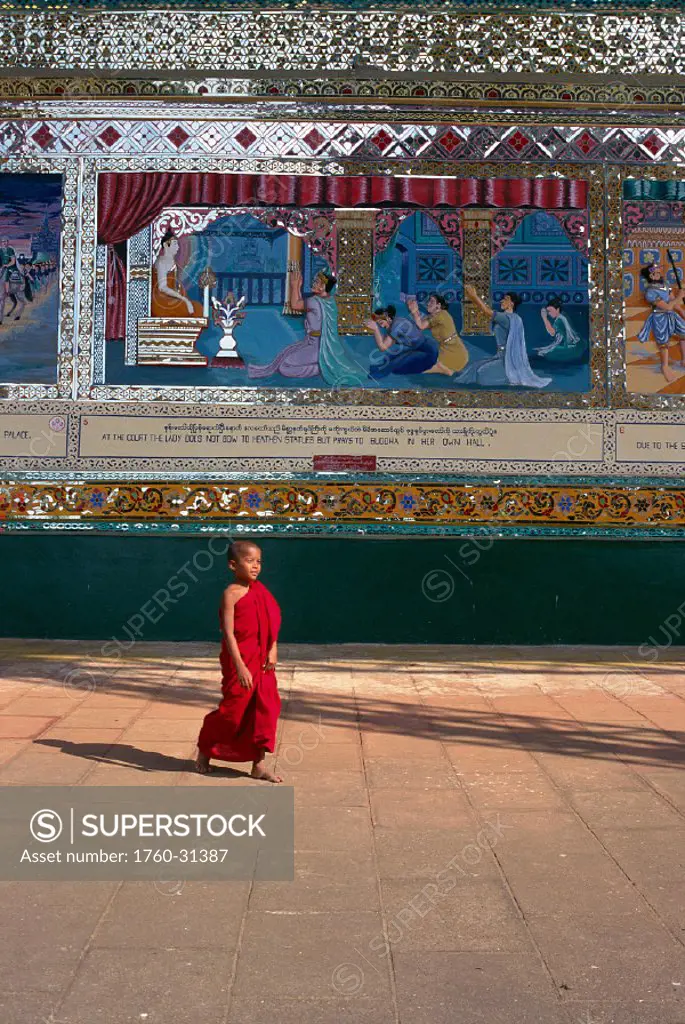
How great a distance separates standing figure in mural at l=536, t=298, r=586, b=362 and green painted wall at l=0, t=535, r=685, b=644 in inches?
72.0

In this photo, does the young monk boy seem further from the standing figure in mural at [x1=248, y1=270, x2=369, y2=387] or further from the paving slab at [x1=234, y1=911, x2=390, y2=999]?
the standing figure in mural at [x1=248, y1=270, x2=369, y2=387]

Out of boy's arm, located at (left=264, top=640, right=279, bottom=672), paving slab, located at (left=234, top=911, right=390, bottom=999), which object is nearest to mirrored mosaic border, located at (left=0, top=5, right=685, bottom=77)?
boy's arm, located at (left=264, top=640, right=279, bottom=672)

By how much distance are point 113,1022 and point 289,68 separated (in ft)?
30.0

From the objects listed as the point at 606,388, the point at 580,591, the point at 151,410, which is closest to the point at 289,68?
the point at 151,410

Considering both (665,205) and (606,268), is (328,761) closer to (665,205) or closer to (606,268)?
(606,268)

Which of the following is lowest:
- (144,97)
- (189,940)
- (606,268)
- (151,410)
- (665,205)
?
(189,940)

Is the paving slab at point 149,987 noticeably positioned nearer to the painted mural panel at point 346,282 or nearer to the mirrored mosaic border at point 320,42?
the painted mural panel at point 346,282

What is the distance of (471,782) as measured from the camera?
14.9 feet

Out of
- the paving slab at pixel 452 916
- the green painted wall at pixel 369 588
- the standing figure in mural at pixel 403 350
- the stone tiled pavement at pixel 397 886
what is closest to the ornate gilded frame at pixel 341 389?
the standing figure in mural at pixel 403 350

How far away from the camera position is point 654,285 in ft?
31.1

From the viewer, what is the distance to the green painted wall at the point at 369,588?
360 inches

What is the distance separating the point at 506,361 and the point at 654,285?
167 cm

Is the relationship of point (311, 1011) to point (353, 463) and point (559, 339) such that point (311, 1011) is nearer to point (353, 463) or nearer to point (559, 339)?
point (353, 463)

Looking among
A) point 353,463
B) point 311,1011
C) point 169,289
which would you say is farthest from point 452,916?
point 169,289
